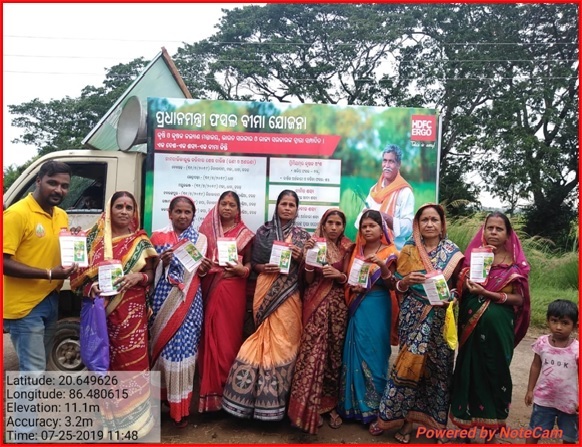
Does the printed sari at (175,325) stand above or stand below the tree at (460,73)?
below

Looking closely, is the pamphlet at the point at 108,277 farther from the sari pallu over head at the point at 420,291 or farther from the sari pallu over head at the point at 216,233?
the sari pallu over head at the point at 420,291

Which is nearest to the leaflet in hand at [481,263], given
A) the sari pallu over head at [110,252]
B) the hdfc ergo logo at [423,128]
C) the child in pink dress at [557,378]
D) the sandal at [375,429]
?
the child in pink dress at [557,378]

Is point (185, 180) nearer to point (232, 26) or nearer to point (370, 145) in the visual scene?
point (370, 145)

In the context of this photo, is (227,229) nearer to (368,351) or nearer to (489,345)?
(368,351)

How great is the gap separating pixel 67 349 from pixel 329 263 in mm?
2892

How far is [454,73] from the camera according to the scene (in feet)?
51.9

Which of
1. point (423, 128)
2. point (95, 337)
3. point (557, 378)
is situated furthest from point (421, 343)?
point (95, 337)

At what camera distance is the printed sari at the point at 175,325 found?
11.4ft

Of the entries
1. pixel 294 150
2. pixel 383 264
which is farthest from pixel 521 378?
pixel 294 150

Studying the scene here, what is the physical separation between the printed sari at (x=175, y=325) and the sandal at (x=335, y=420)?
1175 mm

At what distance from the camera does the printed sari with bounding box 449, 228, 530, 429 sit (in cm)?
323

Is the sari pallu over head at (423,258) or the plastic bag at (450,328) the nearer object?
the plastic bag at (450,328)

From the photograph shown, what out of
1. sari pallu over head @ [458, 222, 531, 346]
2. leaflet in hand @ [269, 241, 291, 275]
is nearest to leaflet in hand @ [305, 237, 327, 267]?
leaflet in hand @ [269, 241, 291, 275]

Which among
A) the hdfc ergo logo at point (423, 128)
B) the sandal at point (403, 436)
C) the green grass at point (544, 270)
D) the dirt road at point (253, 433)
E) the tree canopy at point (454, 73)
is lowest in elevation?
the dirt road at point (253, 433)
